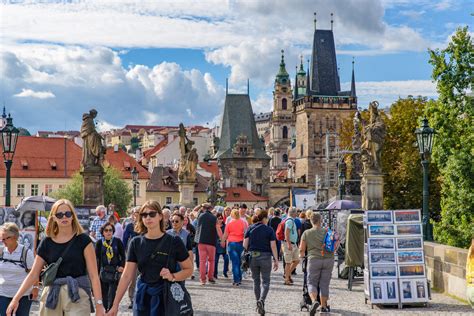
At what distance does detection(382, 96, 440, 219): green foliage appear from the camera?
172ft

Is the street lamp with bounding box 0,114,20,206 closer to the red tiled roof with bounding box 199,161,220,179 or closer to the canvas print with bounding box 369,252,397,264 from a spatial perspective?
the canvas print with bounding box 369,252,397,264

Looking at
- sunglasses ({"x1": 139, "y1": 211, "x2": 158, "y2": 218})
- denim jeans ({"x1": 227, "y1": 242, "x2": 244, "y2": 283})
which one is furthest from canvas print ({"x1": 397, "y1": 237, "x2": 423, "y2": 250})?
sunglasses ({"x1": 139, "y1": 211, "x2": 158, "y2": 218})

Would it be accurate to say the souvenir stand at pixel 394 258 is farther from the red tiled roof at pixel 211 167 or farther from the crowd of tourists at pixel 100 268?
the red tiled roof at pixel 211 167

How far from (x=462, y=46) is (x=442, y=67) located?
4.42 feet

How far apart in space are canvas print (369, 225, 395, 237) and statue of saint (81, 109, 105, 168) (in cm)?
1043

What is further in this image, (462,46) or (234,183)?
(234,183)

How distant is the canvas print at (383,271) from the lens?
1370 centimetres

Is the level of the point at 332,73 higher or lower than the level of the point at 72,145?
higher

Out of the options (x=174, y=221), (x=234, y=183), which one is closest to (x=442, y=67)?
(x=174, y=221)

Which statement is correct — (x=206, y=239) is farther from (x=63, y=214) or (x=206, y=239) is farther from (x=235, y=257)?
(x=63, y=214)

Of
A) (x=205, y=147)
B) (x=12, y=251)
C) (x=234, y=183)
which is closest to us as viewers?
(x=12, y=251)

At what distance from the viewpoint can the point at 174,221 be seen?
13695 mm

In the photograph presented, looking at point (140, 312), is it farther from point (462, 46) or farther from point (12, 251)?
point (462, 46)

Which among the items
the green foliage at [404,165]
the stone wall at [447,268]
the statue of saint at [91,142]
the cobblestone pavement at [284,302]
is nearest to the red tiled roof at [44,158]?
the green foliage at [404,165]
